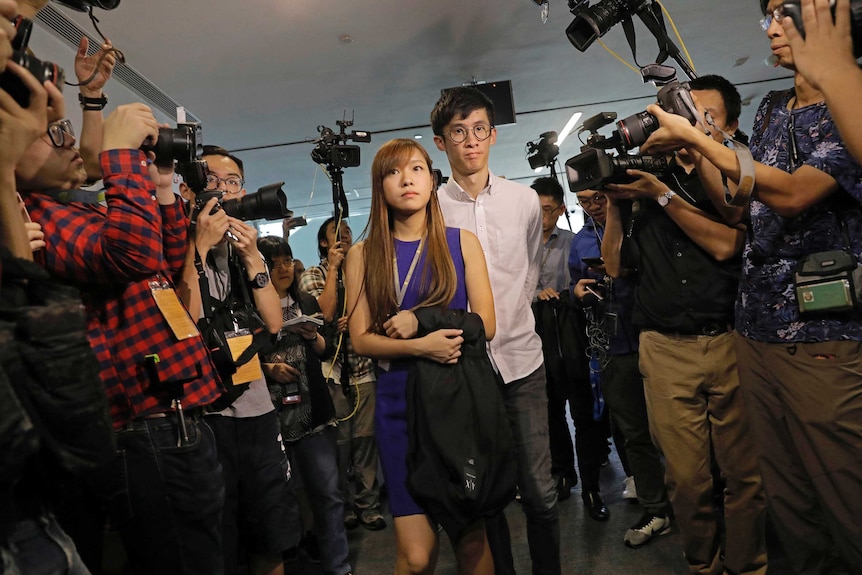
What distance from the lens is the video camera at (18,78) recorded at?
874mm

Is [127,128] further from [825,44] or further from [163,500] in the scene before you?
[825,44]

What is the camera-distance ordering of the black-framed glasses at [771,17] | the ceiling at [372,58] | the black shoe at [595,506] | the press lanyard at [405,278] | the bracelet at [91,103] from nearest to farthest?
the black-framed glasses at [771,17], the bracelet at [91,103], the press lanyard at [405,278], the black shoe at [595,506], the ceiling at [372,58]

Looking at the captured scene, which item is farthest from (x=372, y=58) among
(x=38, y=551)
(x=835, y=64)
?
(x=38, y=551)

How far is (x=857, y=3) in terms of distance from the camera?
3.89 feet

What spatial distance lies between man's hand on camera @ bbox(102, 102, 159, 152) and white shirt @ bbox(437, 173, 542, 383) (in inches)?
43.4

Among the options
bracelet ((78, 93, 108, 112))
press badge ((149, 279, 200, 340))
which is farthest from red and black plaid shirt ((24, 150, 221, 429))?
bracelet ((78, 93, 108, 112))

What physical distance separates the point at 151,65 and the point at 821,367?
5.37 m

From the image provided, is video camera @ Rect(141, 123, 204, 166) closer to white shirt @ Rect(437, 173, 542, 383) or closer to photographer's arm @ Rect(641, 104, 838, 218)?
white shirt @ Rect(437, 173, 542, 383)

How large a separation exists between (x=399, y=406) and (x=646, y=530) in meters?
1.56

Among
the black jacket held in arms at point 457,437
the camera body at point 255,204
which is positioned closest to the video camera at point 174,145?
the camera body at point 255,204

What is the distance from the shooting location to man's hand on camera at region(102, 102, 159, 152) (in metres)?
1.29

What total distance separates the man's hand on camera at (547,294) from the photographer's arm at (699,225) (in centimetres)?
125

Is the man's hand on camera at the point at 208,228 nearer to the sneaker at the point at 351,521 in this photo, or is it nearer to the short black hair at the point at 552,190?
the sneaker at the point at 351,521

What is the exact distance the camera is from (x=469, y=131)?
84.0 inches
